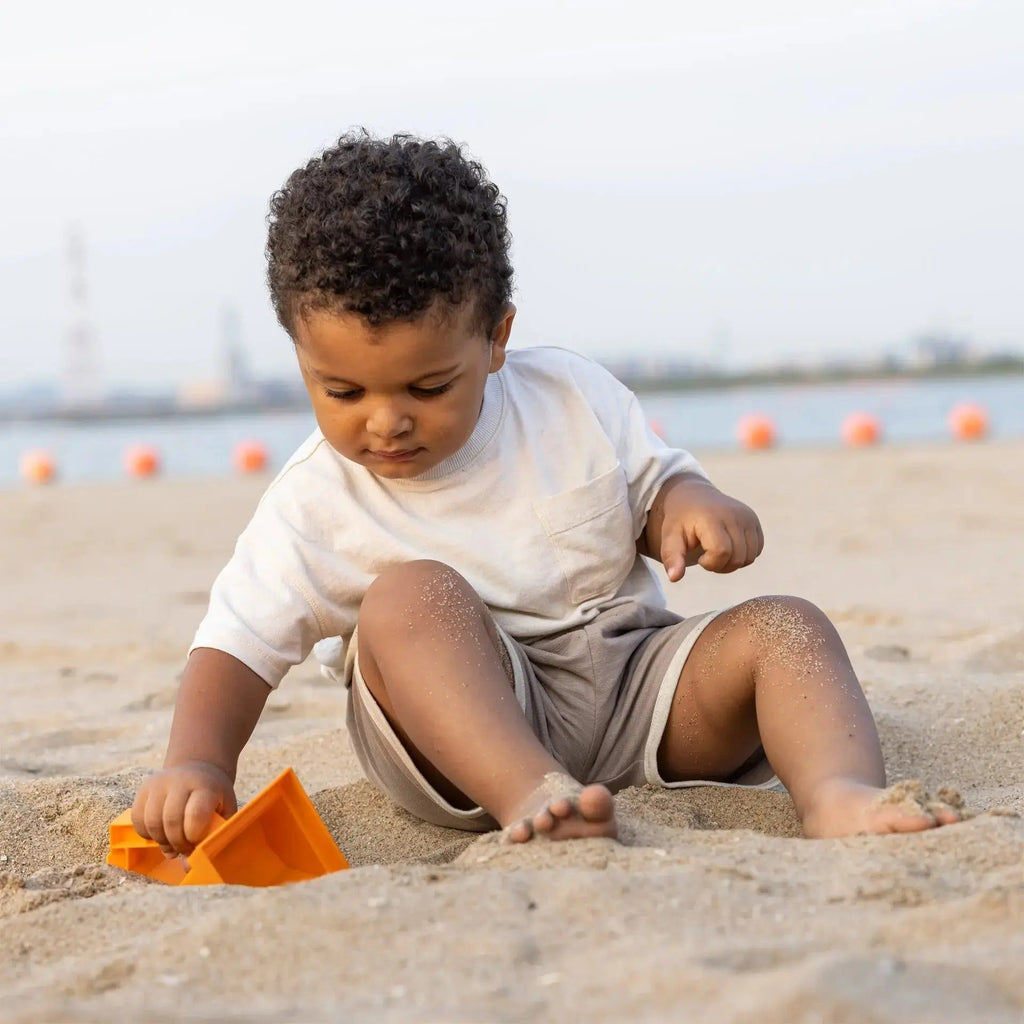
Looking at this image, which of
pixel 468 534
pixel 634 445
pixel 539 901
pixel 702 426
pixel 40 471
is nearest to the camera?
pixel 539 901

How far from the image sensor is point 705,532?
2127mm

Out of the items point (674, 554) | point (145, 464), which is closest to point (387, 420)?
point (674, 554)

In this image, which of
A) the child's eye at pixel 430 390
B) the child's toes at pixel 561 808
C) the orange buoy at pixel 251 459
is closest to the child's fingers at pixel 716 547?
the child's eye at pixel 430 390

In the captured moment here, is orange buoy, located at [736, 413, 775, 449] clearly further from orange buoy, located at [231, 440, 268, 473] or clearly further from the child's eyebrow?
the child's eyebrow

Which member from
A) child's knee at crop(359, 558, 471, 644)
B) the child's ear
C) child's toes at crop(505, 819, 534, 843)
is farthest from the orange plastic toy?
→ the child's ear

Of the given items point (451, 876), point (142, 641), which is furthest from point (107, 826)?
point (142, 641)

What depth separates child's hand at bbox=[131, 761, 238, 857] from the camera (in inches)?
74.8

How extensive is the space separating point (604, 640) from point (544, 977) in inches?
39.6

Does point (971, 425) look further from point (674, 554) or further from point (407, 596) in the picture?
point (407, 596)

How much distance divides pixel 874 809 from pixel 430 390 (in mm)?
813

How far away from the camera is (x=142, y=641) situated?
161 inches

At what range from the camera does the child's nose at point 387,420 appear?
198 centimetres

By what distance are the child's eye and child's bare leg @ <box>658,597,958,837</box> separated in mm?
521

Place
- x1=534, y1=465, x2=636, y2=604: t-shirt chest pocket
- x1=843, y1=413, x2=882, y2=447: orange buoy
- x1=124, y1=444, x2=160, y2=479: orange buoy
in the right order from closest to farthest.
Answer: x1=534, y1=465, x2=636, y2=604: t-shirt chest pocket < x1=843, y1=413, x2=882, y2=447: orange buoy < x1=124, y1=444, x2=160, y2=479: orange buoy
